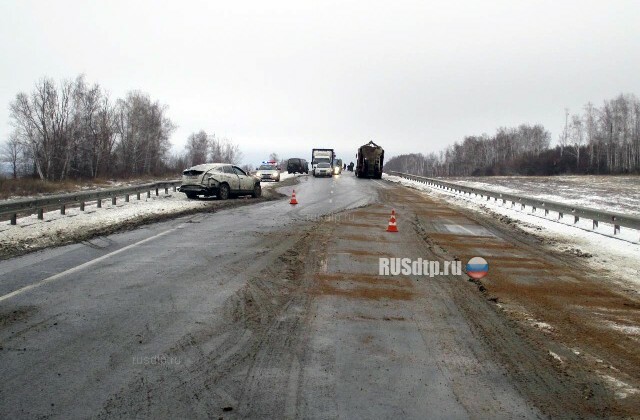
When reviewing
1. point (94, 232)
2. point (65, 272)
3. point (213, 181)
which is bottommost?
point (65, 272)

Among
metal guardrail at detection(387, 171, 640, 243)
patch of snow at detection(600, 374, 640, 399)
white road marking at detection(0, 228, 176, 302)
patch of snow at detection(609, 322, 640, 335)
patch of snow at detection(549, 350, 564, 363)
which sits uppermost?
metal guardrail at detection(387, 171, 640, 243)

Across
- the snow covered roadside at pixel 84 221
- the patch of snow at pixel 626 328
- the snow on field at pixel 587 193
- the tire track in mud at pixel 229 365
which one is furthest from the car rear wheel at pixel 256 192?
the patch of snow at pixel 626 328

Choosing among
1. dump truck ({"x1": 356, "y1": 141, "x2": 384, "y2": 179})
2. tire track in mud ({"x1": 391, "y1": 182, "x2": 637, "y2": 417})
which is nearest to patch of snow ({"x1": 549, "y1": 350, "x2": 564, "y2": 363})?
tire track in mud ({"x1": 391, "y1": 182, "x2": 637, "y2": 417})

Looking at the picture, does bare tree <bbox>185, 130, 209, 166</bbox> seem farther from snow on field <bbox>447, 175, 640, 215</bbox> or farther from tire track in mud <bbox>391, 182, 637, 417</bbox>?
tire track in mud <bbox>391, 182, 637, 417</bbox>

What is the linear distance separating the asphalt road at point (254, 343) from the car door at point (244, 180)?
578 inches

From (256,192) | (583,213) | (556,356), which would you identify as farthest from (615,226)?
(256,192)

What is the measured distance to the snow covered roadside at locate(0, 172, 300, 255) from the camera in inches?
466

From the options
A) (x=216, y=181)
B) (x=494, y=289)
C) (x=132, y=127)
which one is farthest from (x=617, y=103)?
(x=494, y=289)

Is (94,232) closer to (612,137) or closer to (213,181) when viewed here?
(213,181)

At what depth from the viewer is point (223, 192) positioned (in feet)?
77.6

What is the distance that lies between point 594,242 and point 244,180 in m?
16.2

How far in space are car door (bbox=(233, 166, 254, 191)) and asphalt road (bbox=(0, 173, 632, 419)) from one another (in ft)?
48.2

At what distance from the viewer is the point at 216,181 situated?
920 inches

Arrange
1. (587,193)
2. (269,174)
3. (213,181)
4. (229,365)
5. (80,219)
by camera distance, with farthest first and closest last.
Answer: (269,174), (587,193), (213,181), (80,219), (229,365)
